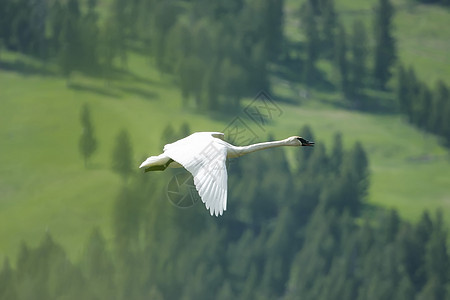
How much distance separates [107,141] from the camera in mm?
133500

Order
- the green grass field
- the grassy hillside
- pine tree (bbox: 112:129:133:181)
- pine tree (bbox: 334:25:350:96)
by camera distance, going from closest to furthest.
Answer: the green grass field < pine tree (bbox: 112:129:133:181) < pine tree (bbox: 334:25:350:96) < the grassy hillside

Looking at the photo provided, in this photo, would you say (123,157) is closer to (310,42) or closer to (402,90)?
(402,90)

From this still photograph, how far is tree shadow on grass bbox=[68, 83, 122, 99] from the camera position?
139500 millimetres

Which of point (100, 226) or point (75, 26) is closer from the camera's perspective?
point (100, 226)

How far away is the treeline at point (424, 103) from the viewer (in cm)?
14700

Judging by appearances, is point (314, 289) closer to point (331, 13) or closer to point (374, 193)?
point (374, 193)

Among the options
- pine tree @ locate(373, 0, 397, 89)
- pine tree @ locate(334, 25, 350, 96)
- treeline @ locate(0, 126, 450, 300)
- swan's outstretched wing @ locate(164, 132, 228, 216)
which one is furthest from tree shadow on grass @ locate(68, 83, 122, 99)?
swan's outstretched wing @ locate(164, 132, 228, 216)

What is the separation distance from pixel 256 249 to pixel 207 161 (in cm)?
9760

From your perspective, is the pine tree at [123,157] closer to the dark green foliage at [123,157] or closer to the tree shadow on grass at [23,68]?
the dark green foliage at [123,157]

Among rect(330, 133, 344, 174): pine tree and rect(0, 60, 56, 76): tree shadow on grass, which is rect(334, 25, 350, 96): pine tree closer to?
rect(330, 133, 344, 174): pine tree

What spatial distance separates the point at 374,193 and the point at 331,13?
44907 mm

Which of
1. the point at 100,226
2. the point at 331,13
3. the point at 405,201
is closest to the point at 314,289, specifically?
the point at 405,201

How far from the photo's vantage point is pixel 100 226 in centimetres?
12000

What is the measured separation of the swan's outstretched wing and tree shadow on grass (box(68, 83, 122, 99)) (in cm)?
10455
